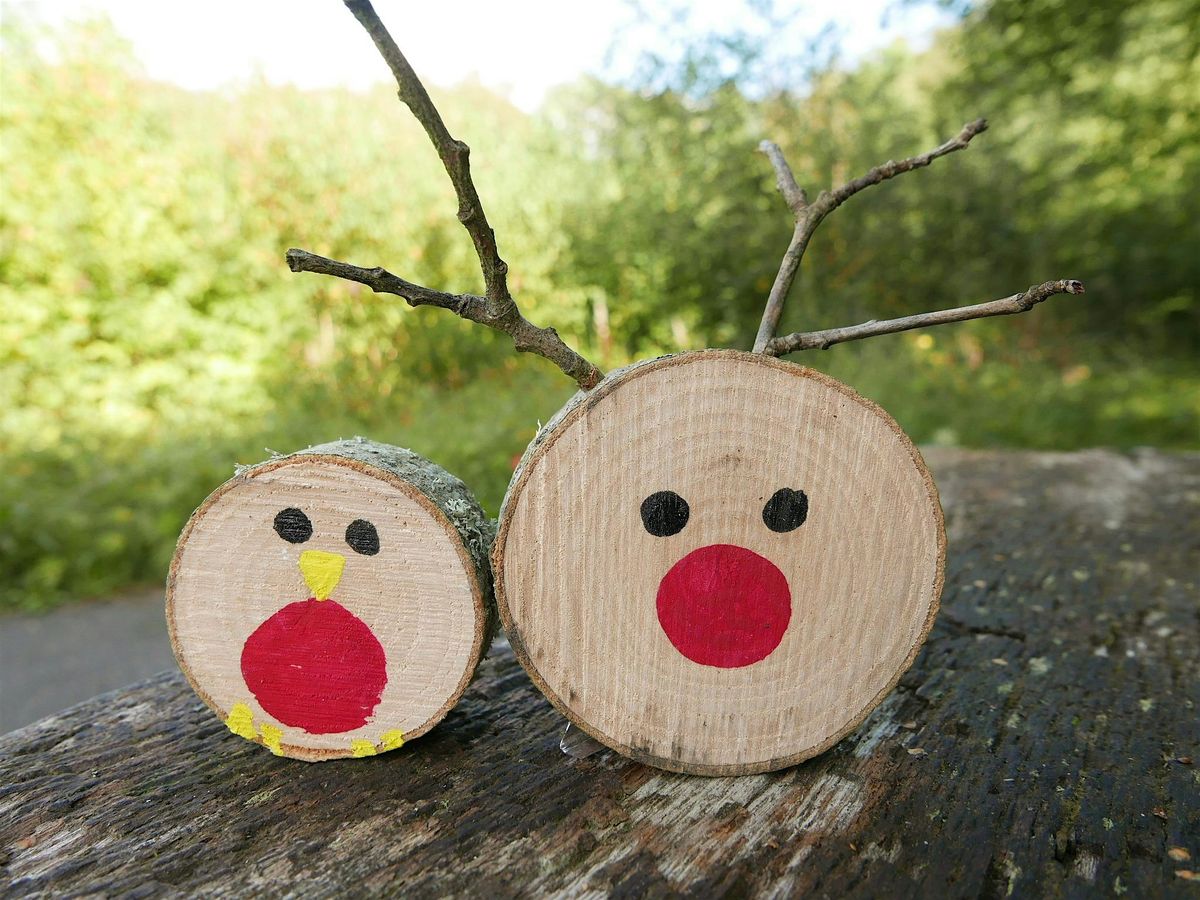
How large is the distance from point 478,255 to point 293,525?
492 mm

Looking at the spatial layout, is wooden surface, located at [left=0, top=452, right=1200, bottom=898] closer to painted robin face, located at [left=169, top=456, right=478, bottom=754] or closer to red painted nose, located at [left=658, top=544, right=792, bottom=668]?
painted robin face, located at [left=169, top=456, right=478, bottom=754]

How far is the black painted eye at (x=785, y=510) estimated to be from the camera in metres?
1.18

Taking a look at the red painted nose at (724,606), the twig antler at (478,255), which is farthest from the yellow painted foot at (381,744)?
the twig antler at (478,255)

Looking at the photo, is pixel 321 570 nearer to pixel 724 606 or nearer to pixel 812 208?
pixel 724 606

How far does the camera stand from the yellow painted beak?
123 centimetres

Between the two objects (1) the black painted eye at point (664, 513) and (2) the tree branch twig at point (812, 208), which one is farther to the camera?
(2) the tree branch twig at point (812, 208)

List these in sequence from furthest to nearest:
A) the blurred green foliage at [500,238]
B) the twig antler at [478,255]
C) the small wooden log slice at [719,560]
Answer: the blurred green foliage at [500,238], the small wooden log slice at [719,560], the twig antler at [478,255]

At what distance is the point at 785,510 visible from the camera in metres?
1.19

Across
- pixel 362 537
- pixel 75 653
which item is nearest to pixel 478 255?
pixel 362 537

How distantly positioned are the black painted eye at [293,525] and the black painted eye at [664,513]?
51cm

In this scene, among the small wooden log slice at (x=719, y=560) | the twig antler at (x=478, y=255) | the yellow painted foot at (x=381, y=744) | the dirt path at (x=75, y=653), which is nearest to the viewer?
the twig antler at (x=478, y=255)

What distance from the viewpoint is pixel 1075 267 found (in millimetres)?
7555

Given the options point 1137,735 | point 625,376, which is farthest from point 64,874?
point 1137,735

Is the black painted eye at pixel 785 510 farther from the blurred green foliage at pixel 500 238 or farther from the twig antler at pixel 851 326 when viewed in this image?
the blurred green foliage at pixel 500 238
